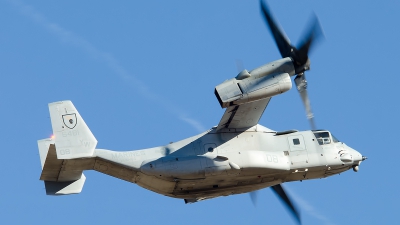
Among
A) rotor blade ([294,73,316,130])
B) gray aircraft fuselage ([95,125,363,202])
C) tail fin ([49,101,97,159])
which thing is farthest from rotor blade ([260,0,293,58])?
tail fin ([49,101,97,159])

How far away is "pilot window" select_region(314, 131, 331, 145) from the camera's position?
45.6 metres

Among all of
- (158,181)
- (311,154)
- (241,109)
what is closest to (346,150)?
(311,154)

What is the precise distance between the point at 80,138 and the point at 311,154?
10101 millimetres

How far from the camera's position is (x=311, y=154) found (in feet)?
148

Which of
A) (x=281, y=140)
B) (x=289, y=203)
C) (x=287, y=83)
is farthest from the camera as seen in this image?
(x=289, y=203)

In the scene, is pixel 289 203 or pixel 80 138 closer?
pixel 80 138

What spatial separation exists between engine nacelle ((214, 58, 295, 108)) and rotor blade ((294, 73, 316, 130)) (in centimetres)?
157

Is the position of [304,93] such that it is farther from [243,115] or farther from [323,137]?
[323,137]

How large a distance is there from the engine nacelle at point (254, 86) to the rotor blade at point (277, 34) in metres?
1.64

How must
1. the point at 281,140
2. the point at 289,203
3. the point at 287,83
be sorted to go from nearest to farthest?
1. the point at 287,83
2. the point at 281,140
3. the point at 289,203

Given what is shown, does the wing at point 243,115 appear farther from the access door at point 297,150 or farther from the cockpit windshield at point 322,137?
the cockpit windshield at point 322,137

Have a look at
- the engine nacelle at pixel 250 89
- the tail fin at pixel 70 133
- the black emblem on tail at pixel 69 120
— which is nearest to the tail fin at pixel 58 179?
the tail fin at pixel 70 133

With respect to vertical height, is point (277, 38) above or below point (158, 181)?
above

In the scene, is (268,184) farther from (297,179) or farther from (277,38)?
(277,38)
